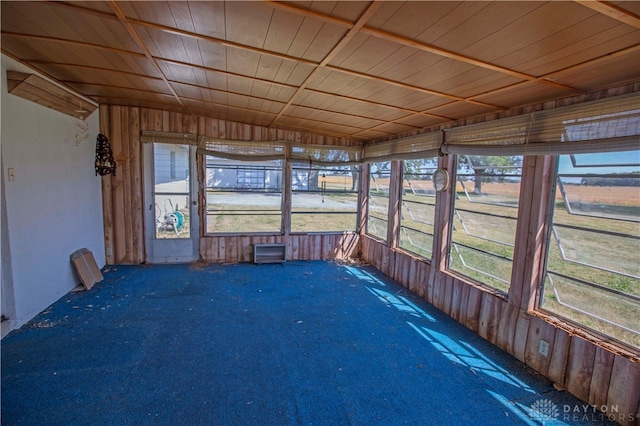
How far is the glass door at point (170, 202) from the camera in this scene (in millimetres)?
4918

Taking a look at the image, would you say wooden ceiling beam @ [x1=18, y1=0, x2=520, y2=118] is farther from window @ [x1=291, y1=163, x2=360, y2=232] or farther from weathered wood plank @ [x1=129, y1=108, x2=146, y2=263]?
weathered wood plank @ [x1=129, y1=108, x2=146, y2=263]

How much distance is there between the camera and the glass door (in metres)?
4.92

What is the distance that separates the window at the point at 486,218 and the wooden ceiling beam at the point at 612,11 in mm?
1639

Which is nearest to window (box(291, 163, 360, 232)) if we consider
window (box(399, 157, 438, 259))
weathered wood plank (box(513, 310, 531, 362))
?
window (box(399, 157, 438, 259))

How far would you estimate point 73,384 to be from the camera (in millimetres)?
2193

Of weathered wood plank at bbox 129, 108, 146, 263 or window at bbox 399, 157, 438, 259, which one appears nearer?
window at bbox 399, 157, 438, 259

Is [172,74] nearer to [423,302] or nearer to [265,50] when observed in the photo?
[265,50]

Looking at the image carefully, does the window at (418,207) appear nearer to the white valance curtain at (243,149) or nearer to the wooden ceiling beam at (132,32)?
the white valance curtain at (243,149)

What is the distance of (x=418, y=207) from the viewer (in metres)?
4.29

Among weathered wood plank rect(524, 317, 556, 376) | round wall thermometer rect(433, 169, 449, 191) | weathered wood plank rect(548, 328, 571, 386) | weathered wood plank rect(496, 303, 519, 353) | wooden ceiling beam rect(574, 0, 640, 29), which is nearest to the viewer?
wooden ceiling beam rect(574, 0, 640, 29)

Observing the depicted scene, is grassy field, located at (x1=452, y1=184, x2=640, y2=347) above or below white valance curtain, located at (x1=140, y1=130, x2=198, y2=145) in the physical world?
below

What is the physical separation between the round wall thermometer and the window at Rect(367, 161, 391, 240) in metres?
1.23

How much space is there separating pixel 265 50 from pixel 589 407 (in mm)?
3320

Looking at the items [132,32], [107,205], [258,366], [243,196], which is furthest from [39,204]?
[258,366]
